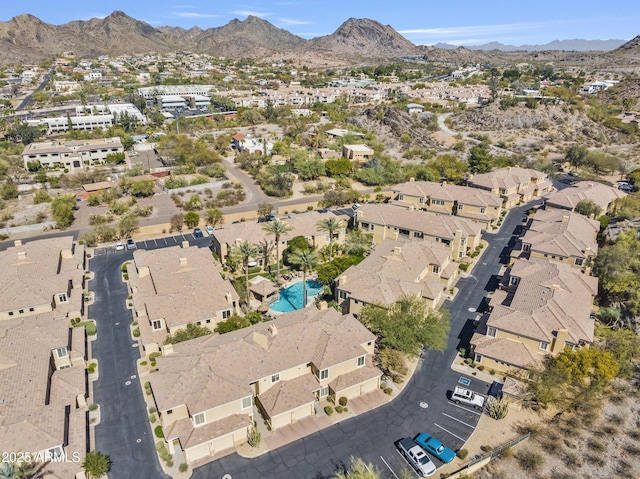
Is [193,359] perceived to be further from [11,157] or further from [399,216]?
[11,157]

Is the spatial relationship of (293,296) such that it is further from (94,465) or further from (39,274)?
(39,274)

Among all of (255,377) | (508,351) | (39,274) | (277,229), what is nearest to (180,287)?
(277,229)

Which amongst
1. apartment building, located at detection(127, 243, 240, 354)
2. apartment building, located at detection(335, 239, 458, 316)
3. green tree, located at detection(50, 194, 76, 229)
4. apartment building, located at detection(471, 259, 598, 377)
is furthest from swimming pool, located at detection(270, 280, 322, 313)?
green tree, located at detection(50, 194, 76, 229)

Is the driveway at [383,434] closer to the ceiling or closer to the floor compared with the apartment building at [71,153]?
A: closer to the floor

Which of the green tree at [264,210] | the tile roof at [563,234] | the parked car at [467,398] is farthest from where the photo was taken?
the green tree at [264,210]

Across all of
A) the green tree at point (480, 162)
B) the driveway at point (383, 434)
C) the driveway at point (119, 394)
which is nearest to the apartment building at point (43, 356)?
the driveway at point (119, 394)

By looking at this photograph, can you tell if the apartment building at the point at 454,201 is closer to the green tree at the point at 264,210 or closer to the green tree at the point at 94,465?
the green tree at the point at 264,210

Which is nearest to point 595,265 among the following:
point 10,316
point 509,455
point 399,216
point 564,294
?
point 564,294

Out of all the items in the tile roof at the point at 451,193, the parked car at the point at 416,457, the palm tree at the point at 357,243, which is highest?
the tile roof at the point at 451,193
